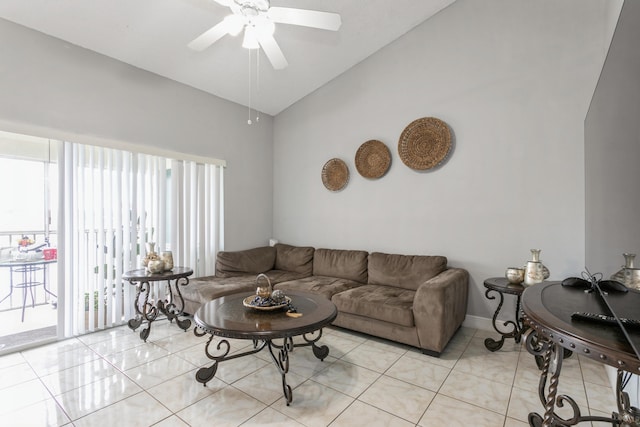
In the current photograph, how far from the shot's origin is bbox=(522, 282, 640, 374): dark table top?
0.83m

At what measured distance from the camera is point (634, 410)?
1229mm

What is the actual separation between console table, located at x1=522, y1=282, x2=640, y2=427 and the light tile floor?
0.55 m

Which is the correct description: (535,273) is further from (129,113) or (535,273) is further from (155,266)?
(129,113)

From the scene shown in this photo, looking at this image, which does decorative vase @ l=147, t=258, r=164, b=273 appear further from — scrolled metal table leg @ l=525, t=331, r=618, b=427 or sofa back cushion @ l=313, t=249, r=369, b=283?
scrolled metal table leg @ l=525, t=331, r=618, b=427

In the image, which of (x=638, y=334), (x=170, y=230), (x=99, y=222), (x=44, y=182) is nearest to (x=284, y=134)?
(x=170, y=230)

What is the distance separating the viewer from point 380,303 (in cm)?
272

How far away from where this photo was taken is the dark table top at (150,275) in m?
2.81

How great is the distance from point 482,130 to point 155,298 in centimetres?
410

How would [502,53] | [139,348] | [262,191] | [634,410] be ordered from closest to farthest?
1. [634,410]
2. [139,348]
3. [502,53]
4. [262,191]

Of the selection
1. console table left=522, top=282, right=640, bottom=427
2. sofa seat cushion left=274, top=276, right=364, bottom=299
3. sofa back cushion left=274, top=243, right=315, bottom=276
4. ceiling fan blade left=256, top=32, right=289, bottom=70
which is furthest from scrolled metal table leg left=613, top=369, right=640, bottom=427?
sofa back cushion left=274, top=243, right=315, bottom=276

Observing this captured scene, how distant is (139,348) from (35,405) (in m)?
0.81

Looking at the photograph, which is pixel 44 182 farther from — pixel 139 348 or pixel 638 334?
pixel 638 334

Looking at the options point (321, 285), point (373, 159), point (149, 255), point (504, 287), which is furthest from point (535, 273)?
point (149, 255)

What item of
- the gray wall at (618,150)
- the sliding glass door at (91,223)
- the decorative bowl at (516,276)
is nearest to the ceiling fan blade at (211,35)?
the sliding glass door at (91,223)
